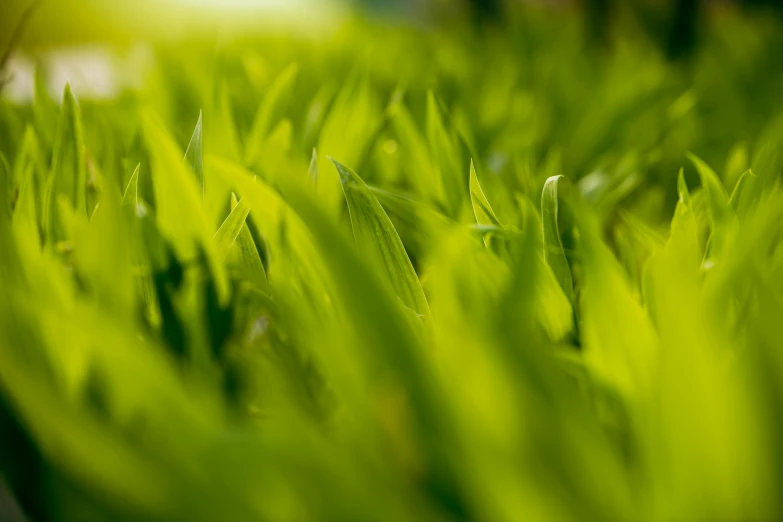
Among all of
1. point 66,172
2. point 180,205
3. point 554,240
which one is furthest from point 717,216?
point 66,172

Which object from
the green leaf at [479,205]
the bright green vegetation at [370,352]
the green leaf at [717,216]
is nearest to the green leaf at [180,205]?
the bright green vegetation at [370,352]

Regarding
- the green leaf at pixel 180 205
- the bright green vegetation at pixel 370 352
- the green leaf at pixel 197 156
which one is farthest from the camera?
the green leaf at pixel 197 156

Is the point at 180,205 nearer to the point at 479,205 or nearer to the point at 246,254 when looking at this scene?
the point at 246,254

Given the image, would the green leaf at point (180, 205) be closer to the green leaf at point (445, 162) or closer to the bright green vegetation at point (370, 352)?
the bright green vegetation at point (370, 352)

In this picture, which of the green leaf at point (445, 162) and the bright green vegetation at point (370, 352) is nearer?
the bright green vegetation at point (370, 352)

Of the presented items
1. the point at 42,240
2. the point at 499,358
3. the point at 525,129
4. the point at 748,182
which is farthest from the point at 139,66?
the point at 499,358

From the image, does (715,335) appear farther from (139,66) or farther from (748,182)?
(139,66)

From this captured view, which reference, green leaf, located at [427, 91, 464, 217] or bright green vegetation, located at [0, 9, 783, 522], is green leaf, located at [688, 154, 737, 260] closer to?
bright green vegetation, located at [0, 9, 783, 522]

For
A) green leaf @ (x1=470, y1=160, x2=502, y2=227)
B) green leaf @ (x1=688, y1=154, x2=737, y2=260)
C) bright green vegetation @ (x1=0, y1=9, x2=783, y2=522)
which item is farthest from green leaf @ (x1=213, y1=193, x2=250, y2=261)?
green leaf @ (x1=688, y1=154, x2=737, y2=260)

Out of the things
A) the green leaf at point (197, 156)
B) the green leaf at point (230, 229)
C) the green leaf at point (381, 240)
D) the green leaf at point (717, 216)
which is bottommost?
the green leaf at point (717, 216)
